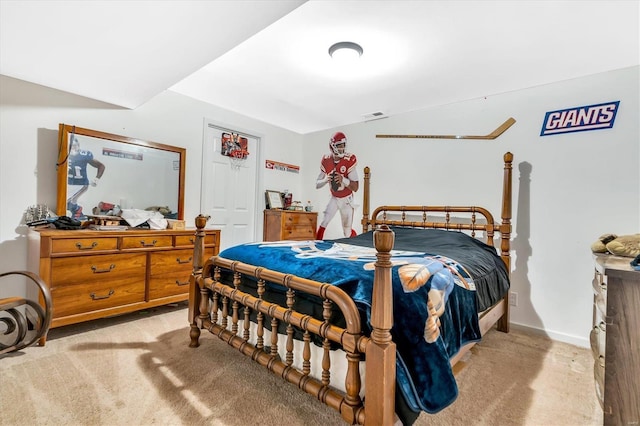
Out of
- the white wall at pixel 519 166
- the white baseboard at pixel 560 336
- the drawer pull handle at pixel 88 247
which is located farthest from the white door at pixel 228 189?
the white baseboard at pixel 560 336

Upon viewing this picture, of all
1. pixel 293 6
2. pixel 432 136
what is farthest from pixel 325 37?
pixel 432 136

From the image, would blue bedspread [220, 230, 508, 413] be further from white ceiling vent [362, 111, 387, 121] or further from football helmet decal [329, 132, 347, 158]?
football helmet decal [329, 132, 347, 158]

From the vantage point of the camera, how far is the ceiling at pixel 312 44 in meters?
1.66

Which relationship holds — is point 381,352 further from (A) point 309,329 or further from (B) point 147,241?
(B) point 147,241

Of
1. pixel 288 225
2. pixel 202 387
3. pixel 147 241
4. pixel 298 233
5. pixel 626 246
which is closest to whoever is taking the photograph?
pixel 626 246

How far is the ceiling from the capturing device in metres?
1.66

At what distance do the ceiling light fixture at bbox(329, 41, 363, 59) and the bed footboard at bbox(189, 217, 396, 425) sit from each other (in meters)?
1.58

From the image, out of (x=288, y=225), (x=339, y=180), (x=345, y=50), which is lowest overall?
(x=288, y=225)

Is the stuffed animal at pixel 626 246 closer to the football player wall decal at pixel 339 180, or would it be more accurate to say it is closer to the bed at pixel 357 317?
the bed at pixel 357 317

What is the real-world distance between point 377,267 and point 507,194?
7.25ft

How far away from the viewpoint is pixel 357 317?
1192 millimetres

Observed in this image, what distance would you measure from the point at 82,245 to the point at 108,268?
10.4 inches

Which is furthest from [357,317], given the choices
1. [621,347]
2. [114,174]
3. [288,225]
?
[288,225]

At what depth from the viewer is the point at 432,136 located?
3.39 meters
